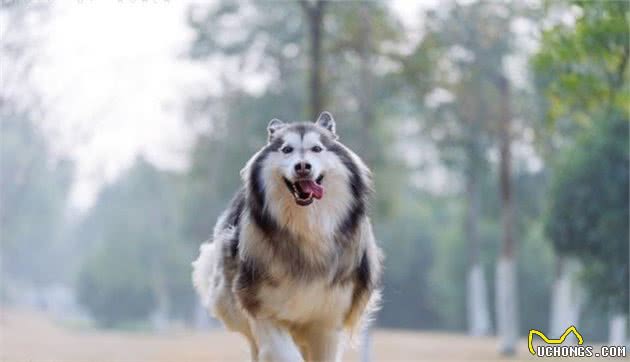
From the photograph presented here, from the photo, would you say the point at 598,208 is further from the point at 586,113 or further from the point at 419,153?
the point at 419,153

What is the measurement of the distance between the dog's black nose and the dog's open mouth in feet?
0.31

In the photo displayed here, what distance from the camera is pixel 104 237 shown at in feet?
204

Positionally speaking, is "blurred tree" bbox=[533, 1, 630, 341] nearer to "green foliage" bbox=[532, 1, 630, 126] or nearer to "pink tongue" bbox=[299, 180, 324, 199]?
"green foliage" bbox=[532, 1, 630, 126]

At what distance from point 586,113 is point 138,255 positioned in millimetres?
39694

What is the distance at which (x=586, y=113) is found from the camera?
22.7m

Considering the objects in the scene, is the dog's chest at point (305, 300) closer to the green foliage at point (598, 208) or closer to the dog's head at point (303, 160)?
the dog's head at point (303, 160)

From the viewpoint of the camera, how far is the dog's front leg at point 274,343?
22.2 ft

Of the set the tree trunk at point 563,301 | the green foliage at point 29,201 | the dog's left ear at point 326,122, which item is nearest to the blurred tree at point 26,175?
the green foliage at point 29,201

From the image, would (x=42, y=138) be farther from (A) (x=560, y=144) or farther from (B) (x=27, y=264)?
(B) (x=27, y=264)

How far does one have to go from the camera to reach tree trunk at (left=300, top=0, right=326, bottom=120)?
1636 cm

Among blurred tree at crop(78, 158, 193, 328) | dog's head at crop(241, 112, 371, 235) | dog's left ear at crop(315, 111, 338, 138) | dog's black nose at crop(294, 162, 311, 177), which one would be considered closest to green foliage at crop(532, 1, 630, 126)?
dog's left ear at crop(315, 111, 338, 138)

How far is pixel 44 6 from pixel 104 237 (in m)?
37.2

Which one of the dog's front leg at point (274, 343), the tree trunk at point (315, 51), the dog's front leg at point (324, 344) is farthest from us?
the tree trunk at point (315, 51)

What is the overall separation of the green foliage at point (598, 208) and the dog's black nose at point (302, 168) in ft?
51.0
